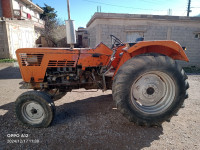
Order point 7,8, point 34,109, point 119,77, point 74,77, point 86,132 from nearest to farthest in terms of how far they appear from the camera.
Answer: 1. point 119,77
2. point 86,132
3. point 34,109
4. point 74,77
5. point 7,8

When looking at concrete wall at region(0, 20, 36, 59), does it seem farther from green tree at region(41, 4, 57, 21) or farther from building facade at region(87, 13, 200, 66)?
green tree at region(41, 4, 57, 21)

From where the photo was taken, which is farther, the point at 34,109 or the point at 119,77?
Answer: the point at 34,109

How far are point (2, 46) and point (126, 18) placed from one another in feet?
32.0

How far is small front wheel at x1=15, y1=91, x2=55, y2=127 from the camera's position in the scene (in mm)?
2348

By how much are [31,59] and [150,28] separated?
7513mm

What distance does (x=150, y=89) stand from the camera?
2432 mm

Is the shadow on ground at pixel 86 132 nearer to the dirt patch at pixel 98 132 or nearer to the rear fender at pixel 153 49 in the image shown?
the dirt patch at pixel 98 132

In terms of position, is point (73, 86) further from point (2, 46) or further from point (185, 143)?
point (2, 46)

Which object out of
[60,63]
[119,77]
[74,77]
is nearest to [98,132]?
[119,77]

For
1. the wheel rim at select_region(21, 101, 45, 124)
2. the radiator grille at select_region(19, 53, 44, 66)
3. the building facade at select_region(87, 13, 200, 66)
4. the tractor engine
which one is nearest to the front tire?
the tractor engine

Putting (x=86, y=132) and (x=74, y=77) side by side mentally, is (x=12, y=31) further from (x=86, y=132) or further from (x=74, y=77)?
(x=86, y=132)

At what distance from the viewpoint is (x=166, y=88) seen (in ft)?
7.95

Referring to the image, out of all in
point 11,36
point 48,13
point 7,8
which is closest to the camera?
point 11,36

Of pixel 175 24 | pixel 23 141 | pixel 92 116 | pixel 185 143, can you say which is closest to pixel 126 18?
pixel 175 24
